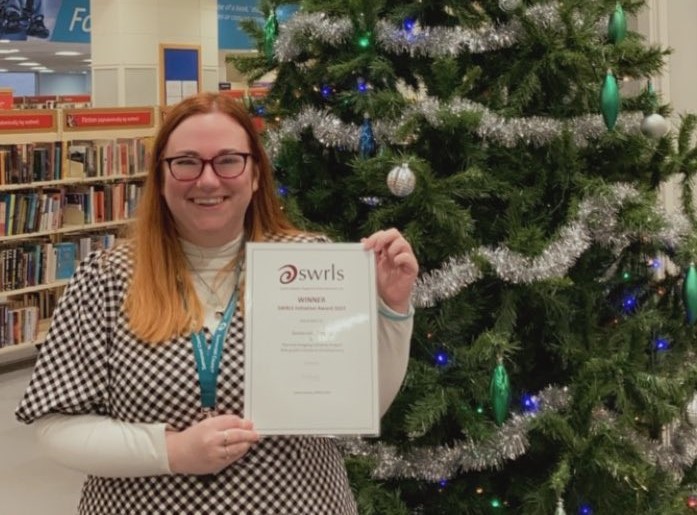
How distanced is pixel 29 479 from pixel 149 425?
393cm

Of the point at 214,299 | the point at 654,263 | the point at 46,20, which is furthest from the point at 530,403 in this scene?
the point at 46,20

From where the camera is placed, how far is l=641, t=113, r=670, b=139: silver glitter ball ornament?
2559mm

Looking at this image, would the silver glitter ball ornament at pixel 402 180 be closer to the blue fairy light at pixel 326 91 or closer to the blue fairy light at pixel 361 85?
the blue fairy light at pixel 361 85

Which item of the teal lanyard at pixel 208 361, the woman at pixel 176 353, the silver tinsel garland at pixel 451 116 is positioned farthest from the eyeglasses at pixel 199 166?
the silver tinsel garland at pixel 451 116

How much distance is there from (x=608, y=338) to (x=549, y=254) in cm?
42

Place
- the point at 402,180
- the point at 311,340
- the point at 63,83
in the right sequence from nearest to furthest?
the point at 311,340
the point at 402,180
the point at 63,83

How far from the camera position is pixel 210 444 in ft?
4.79

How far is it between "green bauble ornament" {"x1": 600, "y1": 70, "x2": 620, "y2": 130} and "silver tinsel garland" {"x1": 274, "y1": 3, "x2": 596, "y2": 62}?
0.19 m

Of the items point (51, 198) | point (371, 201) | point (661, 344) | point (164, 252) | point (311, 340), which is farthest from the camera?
point (51, 198)

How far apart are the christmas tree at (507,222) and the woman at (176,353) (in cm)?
69

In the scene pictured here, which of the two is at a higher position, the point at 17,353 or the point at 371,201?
the point at 371,201

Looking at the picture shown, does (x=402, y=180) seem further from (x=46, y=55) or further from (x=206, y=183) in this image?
(x=46, y=55)

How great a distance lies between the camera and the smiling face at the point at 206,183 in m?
1.60

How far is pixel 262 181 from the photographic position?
1.77 m
